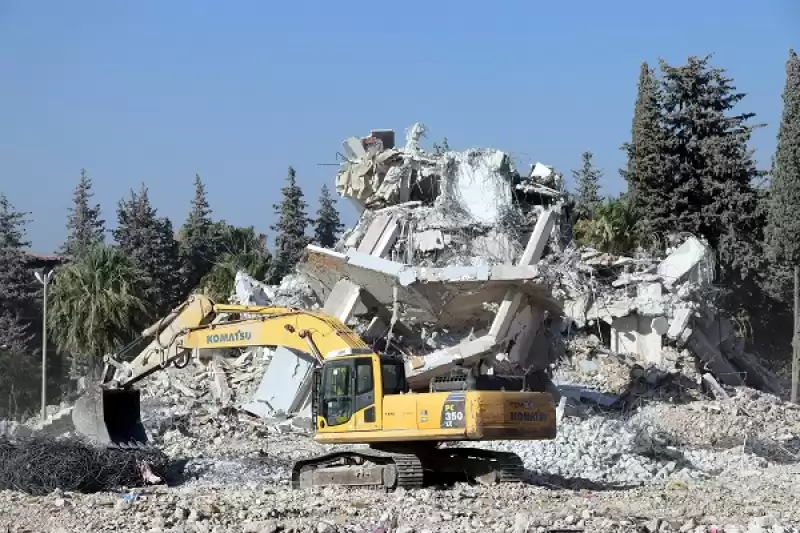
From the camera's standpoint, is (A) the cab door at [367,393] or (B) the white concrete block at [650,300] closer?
(A) the cab door at [367,393]

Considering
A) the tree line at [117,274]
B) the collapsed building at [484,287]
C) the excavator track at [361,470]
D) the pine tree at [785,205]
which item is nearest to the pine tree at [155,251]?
the tree line at [117,274]

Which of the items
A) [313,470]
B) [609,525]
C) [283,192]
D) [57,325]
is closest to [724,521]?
[609,525]

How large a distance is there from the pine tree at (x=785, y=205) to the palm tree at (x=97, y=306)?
1995 centimetres

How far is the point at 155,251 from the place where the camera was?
148 feet

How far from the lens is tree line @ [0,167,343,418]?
1358 inches

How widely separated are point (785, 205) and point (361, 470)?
83.0ft

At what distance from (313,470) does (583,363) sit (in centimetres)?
1482

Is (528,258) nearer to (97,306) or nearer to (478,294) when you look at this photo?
(478,294)

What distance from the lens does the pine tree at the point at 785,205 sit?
36.0 meters

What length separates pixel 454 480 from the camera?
16188mm

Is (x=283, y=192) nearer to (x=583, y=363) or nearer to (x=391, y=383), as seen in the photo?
(x=583, y=363)

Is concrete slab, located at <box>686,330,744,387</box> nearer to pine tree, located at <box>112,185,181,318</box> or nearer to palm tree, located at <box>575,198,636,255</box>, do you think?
palm tree, located at <box>575,198,636,255</box>

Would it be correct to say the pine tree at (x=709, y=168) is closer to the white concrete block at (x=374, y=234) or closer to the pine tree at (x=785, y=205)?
the pine tree at (x=785, y=205)

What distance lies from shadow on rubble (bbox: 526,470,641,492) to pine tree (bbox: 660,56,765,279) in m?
21.6
